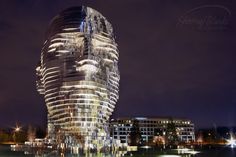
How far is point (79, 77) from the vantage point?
125 m

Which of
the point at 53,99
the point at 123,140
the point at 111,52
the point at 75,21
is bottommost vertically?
the point at 123,140

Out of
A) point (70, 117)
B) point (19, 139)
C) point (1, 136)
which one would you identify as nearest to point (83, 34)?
point (70, 117)

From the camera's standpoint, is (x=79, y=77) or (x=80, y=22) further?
(x=80, y=22)

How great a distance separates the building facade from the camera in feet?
411

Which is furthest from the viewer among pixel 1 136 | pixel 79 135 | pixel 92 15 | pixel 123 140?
pixel 123 140

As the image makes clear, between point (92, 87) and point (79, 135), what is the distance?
1634 cm

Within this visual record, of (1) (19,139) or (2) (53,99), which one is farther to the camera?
(1) (19,139)

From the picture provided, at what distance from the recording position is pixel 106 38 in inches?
5281

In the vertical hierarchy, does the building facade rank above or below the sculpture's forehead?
below

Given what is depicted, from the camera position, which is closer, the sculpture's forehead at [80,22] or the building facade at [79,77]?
the building facade at [79,77]

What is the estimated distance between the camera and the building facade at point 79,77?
125 m

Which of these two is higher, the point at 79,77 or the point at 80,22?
the point at 80,22

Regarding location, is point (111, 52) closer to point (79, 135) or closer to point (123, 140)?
point (79, 135)

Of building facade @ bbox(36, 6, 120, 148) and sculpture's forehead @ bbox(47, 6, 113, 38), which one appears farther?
sculpture's forehead @ bbox(47, 6, 113, 38)
